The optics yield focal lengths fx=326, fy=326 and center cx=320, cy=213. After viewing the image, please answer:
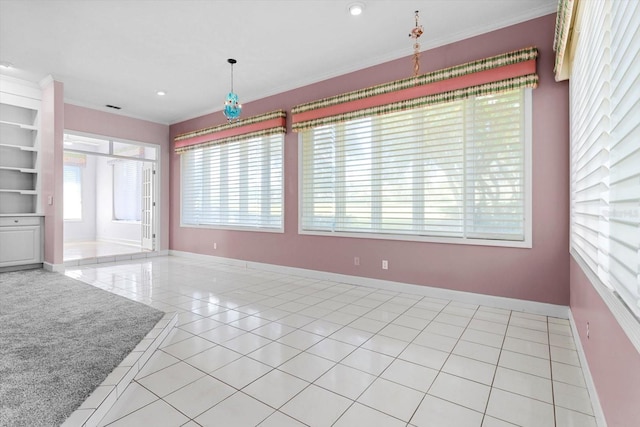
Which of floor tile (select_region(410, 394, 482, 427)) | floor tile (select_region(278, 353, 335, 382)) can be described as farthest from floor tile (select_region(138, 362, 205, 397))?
floor tile (select_region(410, 394, 482, 427))

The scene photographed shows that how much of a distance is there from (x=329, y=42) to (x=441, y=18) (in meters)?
1.24

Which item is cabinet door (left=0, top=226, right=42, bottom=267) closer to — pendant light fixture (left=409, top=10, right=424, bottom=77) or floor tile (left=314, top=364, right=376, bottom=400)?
floor tile (left=314, top=364, right=376, bottom=400)

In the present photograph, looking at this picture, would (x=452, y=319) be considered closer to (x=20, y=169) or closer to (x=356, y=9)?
(x=356, y=9)

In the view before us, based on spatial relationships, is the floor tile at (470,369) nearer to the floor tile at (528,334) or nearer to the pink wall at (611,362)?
the pink wall at (611,362)

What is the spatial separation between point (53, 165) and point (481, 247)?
6.19 m

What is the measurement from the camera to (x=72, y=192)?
9.35 metres

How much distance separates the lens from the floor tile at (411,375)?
1976 millimetres

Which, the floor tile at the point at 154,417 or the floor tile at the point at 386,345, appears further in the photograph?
the floor tile at the point at 386,345

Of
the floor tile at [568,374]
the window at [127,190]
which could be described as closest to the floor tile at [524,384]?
the floor tile at [568,374]

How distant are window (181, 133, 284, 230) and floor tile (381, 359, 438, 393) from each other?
344 cm

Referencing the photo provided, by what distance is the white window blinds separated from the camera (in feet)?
3.61

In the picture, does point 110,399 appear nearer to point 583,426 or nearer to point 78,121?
point 583,426

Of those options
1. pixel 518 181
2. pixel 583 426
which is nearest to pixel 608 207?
pixel 583 426

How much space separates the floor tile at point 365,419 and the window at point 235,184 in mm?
3786
